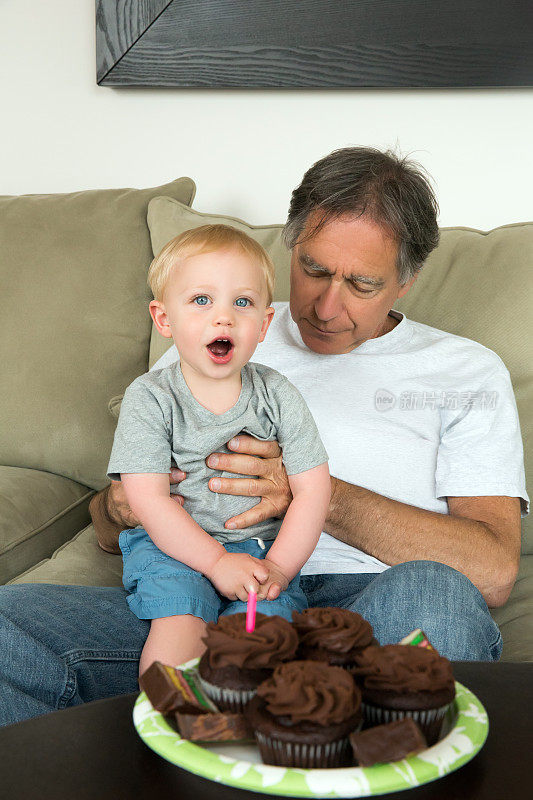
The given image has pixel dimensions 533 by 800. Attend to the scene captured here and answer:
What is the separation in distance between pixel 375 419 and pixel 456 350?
20 centimetres

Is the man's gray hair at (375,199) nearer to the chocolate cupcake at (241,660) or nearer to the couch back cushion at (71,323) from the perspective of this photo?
the couch back cushion at (71,323)

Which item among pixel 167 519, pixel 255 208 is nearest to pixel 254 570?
pixel 167 519

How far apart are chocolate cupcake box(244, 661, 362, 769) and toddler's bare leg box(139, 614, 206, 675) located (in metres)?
0.46

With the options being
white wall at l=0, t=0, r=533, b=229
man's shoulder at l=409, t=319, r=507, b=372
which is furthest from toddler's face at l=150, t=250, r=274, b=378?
white wall at l=0, t=0, r=533, b=229

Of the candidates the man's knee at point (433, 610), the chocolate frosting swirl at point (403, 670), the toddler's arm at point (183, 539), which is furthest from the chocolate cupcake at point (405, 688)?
the toddler's arm at point (183, 539)

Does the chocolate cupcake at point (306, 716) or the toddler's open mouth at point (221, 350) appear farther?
the toddler's open mouth at point (221, 350)

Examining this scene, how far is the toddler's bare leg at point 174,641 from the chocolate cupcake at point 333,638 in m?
0.40

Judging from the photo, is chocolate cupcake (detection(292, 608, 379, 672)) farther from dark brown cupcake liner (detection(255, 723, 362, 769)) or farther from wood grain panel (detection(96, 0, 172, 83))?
wood grain panel (detection(96, 0, 172, 83))

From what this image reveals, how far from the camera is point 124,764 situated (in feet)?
1.89

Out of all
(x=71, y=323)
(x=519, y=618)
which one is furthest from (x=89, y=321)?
(x=519, y=618)

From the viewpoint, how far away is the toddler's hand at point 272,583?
3.31ft

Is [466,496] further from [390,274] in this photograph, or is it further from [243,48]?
[243,48]

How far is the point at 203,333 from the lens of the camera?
1043 millimetres

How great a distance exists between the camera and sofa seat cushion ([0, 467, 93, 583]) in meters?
1.49
